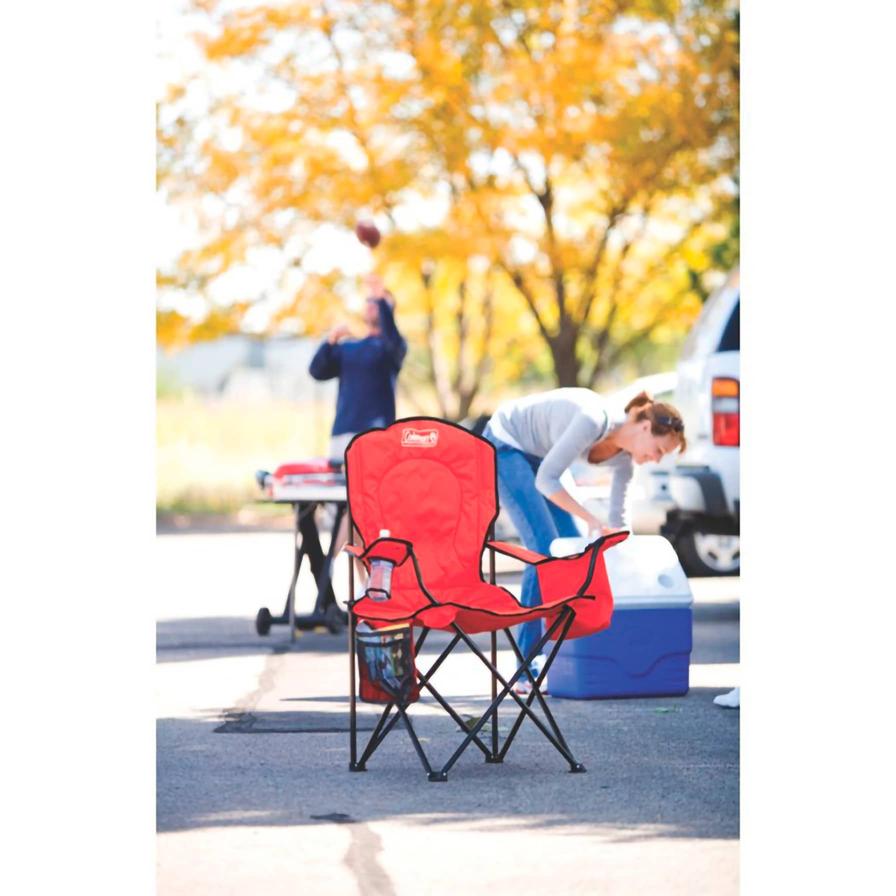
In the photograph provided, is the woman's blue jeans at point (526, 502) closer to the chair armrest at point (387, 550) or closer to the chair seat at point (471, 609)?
the chair seat at point (471, 609)

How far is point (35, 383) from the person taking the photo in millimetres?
4258

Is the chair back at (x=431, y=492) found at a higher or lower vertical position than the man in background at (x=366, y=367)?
lower

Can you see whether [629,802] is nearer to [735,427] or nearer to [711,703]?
[711,703]

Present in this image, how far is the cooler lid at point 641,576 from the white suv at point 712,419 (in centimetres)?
233

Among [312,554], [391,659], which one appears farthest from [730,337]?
[391,659]

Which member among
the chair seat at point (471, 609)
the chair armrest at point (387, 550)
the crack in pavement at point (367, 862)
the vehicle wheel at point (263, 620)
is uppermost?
the chair armrest at point (387, 550)

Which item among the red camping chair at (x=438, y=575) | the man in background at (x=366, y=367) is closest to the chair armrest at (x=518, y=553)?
the red camping chair at (x=438, y=575)

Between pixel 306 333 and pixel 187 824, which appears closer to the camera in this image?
pixel 187 824

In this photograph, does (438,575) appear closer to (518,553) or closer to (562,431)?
(518,553)

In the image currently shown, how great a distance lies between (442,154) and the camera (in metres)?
18.7

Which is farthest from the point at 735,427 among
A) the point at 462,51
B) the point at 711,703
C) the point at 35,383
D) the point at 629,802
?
the point at 462,51

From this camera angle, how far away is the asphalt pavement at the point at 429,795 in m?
4.55

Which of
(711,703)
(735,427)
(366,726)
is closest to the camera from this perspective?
(366,726)
